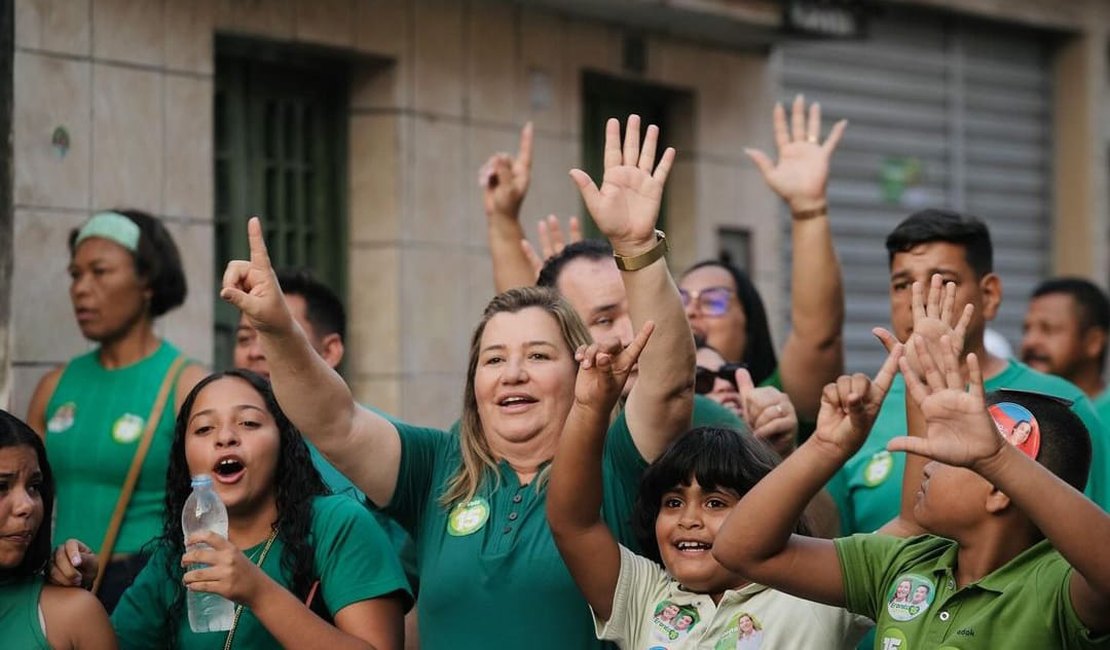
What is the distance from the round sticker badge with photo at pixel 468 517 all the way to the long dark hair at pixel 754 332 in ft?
6.93

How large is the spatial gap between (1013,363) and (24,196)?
13.2 ft

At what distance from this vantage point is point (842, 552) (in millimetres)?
4371

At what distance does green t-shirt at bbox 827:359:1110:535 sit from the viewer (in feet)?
18.2

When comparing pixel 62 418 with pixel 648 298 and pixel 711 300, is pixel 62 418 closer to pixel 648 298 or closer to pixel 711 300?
pixel 711 300

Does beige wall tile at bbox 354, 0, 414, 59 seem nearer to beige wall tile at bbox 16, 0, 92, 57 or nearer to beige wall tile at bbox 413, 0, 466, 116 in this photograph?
beige wall tile at bbox 413, 0, 466, 116

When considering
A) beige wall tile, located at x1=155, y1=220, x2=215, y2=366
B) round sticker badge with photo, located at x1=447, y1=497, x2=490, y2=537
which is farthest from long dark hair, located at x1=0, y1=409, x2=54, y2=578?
beige wall tile, located at x1=155, y1=220, x2=215, y2=366

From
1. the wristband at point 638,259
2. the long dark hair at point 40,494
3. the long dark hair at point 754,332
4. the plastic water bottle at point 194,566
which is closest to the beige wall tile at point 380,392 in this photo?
the long dark hair at point 754,332

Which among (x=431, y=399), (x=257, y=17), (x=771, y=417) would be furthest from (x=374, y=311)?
(x=771, y=417)

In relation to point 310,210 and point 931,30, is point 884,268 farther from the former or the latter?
point 310,210

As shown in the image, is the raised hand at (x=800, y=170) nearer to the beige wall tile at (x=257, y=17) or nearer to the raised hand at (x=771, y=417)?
the raised hand at (x=771, y=417)

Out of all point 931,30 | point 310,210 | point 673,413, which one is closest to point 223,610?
point 673,413

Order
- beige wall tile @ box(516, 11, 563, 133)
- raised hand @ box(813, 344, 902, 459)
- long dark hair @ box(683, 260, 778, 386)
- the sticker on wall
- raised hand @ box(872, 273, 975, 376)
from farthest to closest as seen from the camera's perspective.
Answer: beige wall tile @ box(516, 11, 563, 133) → the sticker on wall → long dark hair @ box(683, 260, 778, 386) → raised hand @ box(813, 344, 902, 459) → raised hand @ box(872, 273, 975, 376)

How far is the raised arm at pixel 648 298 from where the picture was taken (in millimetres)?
4477

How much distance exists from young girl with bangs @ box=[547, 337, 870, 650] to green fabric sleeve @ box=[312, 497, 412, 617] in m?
0.54
